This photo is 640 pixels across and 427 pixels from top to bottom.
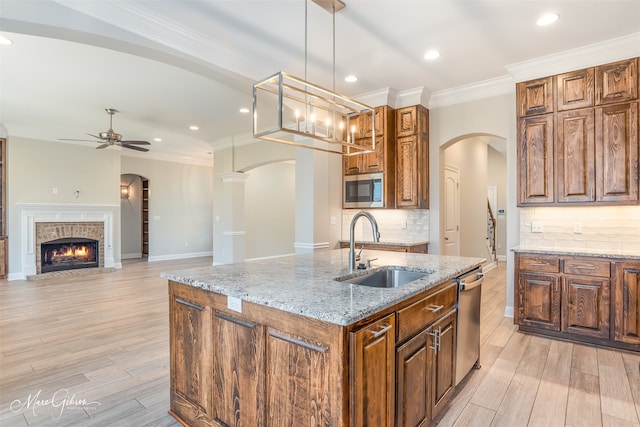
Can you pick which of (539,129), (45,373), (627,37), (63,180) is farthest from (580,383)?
(63,180)

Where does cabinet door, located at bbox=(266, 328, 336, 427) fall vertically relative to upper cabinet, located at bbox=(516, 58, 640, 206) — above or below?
below

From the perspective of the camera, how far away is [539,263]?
3.45 meters

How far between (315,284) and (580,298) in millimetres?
2919

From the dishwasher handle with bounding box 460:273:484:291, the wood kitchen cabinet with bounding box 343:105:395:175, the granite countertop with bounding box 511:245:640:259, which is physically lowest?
the dishwasher handle with bounding box 460:273:484:291

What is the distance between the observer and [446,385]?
2.10 m

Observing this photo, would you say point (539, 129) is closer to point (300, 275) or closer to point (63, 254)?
point (300, 275)

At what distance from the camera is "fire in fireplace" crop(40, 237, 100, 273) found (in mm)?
7336

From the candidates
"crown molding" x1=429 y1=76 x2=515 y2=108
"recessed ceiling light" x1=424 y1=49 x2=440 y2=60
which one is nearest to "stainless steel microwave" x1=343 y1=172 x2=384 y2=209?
"crown molding" x1=429 y1=76 x2=515 y2=108

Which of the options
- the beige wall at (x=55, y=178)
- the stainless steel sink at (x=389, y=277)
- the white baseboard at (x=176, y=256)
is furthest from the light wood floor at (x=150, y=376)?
the white baseboard at (x=176, y=256)

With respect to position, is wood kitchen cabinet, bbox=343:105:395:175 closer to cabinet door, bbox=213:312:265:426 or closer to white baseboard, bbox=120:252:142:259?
cabinet door, bbox=213:312:265:426

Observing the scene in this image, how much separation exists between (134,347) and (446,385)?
280cm

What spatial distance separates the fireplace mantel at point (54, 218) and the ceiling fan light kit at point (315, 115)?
4.38 meters

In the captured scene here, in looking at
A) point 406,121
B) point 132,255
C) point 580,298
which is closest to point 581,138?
point 580,298

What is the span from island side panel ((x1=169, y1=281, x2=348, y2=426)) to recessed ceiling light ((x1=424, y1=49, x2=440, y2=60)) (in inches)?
125
